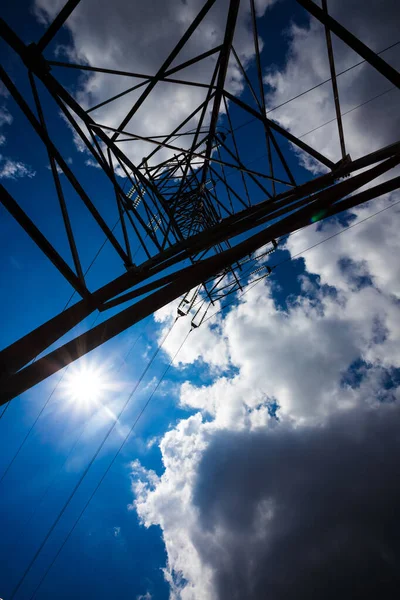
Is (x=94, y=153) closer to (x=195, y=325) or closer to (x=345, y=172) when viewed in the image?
(x=345, y=172)

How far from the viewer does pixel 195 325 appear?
9414mm

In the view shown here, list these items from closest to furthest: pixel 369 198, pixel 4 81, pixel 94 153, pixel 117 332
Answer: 1. pixel 117 332
2. pixel 4 81
3. pixel 369 198
4. pixel 94 153

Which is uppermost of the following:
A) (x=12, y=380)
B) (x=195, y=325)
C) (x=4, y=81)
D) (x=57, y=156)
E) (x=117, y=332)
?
(x=195, y=325)

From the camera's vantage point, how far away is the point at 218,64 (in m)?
4.51

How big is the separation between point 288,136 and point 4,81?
12.4 feet

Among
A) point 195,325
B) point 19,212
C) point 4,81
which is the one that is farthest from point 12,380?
point 195,325

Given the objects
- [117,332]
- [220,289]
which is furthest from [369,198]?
[220,289]

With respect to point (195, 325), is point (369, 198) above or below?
below

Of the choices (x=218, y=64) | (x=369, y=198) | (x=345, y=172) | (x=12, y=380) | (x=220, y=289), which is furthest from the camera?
(x=220, y=289)

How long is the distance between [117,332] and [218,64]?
17.1 feet

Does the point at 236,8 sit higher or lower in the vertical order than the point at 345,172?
higher

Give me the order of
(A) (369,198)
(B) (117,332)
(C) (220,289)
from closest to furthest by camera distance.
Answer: (B) (117,332) → (A) (369,198) → (C) (220,289)

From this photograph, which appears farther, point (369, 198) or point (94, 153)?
point (94, 153)

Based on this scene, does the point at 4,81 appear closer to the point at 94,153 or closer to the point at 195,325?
the point at 94,153
